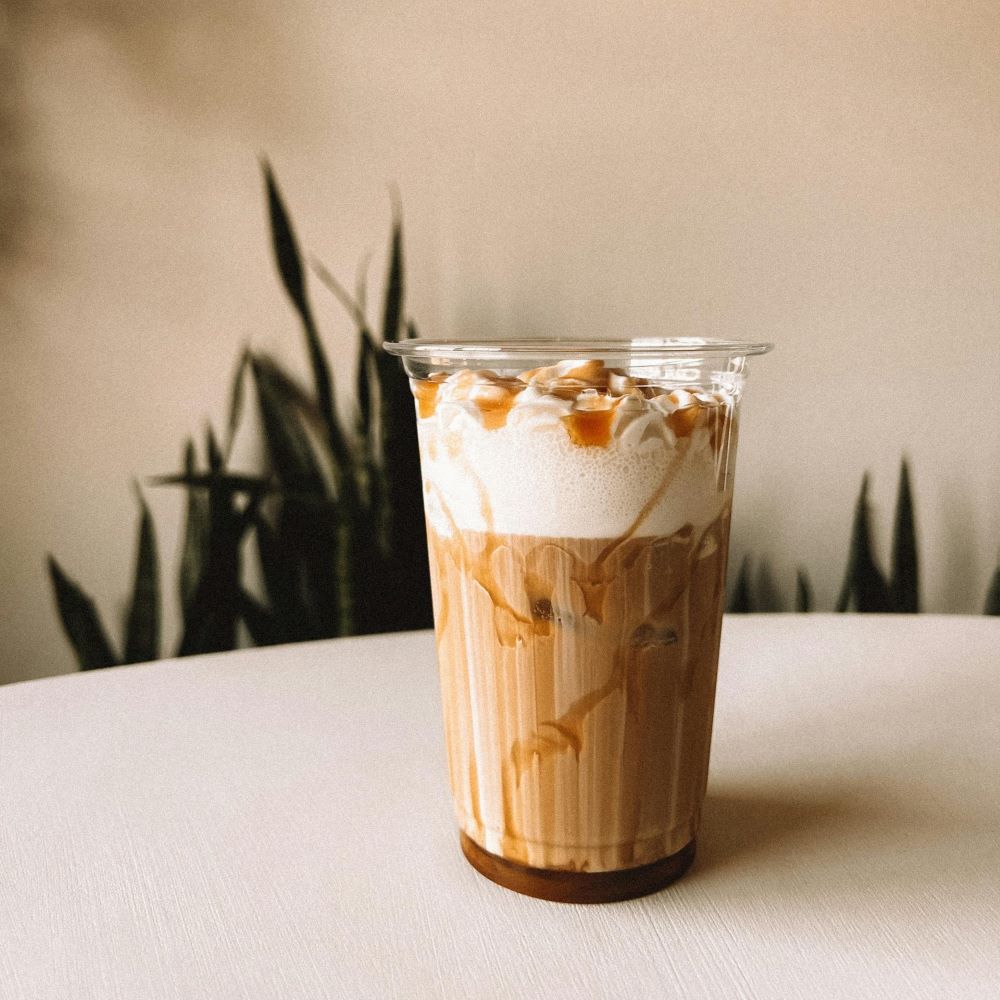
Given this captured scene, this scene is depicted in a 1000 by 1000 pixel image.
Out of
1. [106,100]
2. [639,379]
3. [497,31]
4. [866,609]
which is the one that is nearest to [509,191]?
[497,31]

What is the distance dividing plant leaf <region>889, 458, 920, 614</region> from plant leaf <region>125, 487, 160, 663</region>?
93 centimetres

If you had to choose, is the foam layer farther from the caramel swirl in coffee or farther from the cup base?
the cup base

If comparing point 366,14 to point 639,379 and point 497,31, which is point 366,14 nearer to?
point 497,31

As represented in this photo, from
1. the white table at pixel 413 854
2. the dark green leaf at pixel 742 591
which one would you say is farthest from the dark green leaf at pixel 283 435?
the dark green leaf at pixel 742 591

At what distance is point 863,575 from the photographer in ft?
4.35

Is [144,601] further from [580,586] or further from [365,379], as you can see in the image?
[580,586]

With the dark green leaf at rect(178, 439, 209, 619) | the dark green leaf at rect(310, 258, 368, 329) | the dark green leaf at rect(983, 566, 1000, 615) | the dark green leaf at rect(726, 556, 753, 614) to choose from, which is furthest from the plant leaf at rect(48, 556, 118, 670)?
the dark green leaf at rect(983, 566, 1000, 615)

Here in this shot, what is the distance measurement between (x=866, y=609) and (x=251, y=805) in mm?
999

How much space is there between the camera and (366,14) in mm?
1122

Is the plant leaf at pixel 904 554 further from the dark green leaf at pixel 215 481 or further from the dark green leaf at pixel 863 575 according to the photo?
the dark green leaf at pixel 215 481

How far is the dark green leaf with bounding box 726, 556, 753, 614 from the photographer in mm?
1309

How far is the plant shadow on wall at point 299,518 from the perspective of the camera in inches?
46.1

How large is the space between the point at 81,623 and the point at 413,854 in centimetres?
82

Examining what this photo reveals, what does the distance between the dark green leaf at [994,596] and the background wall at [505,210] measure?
179 millimetres
